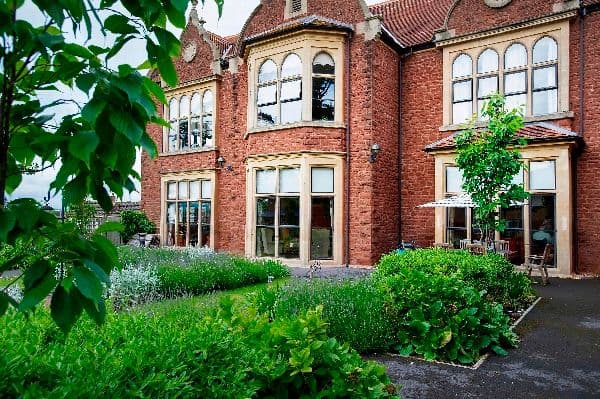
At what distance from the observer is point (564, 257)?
12.2 meters

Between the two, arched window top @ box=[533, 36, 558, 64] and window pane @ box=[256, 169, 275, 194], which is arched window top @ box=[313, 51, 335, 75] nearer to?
window pane @ box=[256, 169, 275, 194]

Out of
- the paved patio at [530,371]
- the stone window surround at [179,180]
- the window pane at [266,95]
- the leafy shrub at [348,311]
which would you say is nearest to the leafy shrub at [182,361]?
the paved patio at [530,371]

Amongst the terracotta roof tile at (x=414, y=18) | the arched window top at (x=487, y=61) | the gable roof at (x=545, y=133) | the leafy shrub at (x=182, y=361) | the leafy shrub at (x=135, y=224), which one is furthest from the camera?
the leafy shrub at (x=135, y=224)

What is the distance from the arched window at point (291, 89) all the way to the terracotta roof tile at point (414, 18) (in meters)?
3.54

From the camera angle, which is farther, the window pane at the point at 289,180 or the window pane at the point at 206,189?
the window pane at the point at 206,189

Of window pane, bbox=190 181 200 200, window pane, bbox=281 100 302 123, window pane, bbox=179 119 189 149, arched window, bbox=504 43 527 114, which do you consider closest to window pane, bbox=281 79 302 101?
window pane, bbox=281 100 302 123

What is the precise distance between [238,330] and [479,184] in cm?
783

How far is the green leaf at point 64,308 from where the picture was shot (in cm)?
117

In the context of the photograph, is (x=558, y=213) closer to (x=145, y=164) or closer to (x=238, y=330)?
(x=238, y=330)

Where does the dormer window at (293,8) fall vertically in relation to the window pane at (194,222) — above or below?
above

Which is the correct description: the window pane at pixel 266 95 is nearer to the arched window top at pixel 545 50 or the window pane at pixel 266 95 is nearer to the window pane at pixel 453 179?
the window pane at pixel 453 179

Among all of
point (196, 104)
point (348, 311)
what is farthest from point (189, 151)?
point (348, 311)

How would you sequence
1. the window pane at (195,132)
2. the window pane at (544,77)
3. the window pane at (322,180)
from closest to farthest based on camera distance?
the window pane at (544,77) < the window pane at (322,180) < the window pane at (195,132)

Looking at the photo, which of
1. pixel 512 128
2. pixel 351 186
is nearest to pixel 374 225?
pixel 351 186
